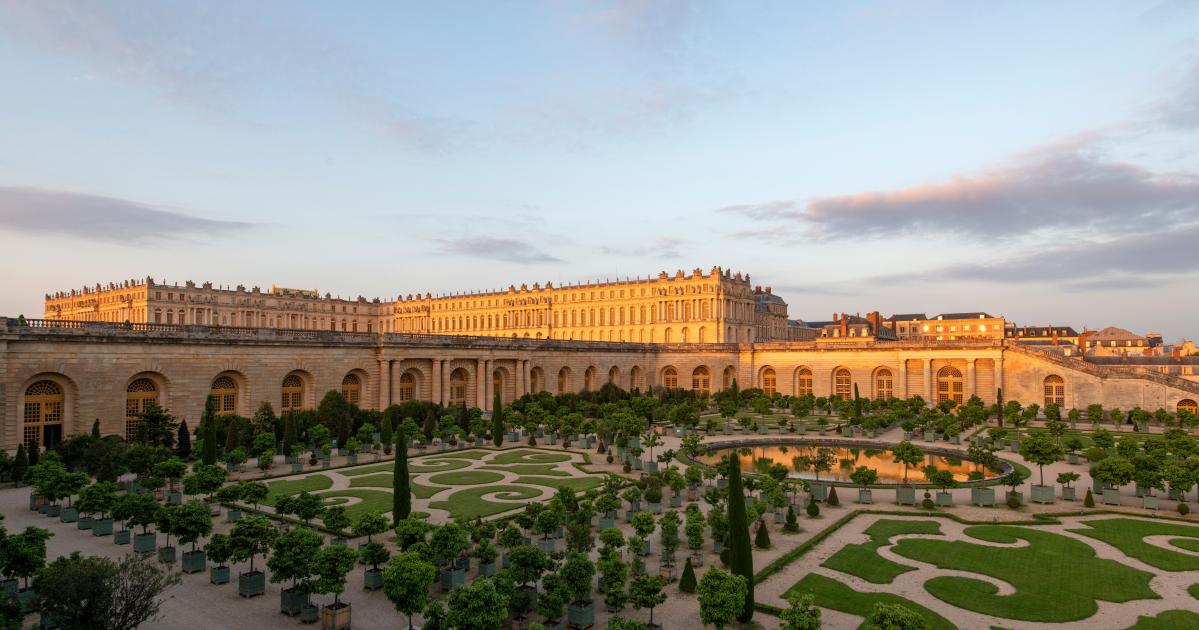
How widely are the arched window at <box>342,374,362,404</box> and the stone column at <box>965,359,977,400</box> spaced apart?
56.4 metres

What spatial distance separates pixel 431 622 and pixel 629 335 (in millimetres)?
91541

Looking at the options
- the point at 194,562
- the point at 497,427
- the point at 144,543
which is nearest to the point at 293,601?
the point at 194,562

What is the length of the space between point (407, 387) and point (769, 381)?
44.7m

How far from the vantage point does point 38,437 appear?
120ft

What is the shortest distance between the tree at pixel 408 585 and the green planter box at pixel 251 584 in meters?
5.01

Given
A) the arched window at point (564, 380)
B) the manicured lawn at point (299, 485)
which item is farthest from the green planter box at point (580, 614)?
the arched window at point (564, 380)

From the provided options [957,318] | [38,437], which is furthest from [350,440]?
[957,318]

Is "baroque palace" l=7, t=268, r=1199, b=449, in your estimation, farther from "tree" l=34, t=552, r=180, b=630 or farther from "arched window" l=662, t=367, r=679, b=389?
"tree" l=34, t=552, r=180, b=630

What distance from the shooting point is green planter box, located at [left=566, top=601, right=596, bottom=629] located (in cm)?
1669

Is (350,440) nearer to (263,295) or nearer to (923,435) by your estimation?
(923,435)

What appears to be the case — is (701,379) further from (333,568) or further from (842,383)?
(333,568)

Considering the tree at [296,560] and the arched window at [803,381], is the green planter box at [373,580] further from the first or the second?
the arched window at [803,381]

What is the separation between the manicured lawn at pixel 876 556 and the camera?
66.8 ft

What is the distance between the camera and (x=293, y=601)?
57.0 ft
